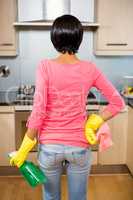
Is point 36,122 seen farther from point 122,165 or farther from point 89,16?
point 122,165

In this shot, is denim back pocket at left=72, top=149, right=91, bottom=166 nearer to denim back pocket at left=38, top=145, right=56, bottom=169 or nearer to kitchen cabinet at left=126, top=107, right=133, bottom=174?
denim back pocket at left=38, top=145, right=56, bottom=169

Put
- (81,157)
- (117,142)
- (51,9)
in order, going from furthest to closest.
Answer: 1. (117,142)
2. (51,9)
3. (81,157)

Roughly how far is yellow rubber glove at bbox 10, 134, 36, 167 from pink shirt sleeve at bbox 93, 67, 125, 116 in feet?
1.40

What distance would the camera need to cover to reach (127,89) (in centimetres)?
335

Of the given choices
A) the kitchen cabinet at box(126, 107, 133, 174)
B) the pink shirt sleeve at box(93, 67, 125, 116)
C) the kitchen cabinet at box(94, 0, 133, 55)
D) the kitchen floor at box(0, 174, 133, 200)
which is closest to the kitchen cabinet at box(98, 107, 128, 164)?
the kitchen cabinet at box(126, 107, 133, 174)

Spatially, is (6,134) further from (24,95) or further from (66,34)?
(66,34)

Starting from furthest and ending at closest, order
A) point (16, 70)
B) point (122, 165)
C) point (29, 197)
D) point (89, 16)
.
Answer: point (16, 70)
point (122, 165)
point (89, 16)
point (29, 197)

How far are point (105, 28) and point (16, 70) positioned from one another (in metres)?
1.10

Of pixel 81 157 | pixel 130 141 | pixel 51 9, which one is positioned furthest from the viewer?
pixel 130 141

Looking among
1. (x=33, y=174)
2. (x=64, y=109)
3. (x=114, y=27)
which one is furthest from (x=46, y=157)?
(x=114, y=27)

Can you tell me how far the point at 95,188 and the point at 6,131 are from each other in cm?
101

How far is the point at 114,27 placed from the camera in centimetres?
312

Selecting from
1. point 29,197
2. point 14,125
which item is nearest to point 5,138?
point 14,125

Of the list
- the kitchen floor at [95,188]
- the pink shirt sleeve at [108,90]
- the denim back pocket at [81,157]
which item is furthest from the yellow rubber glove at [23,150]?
the kitchen floor at [95,188]
